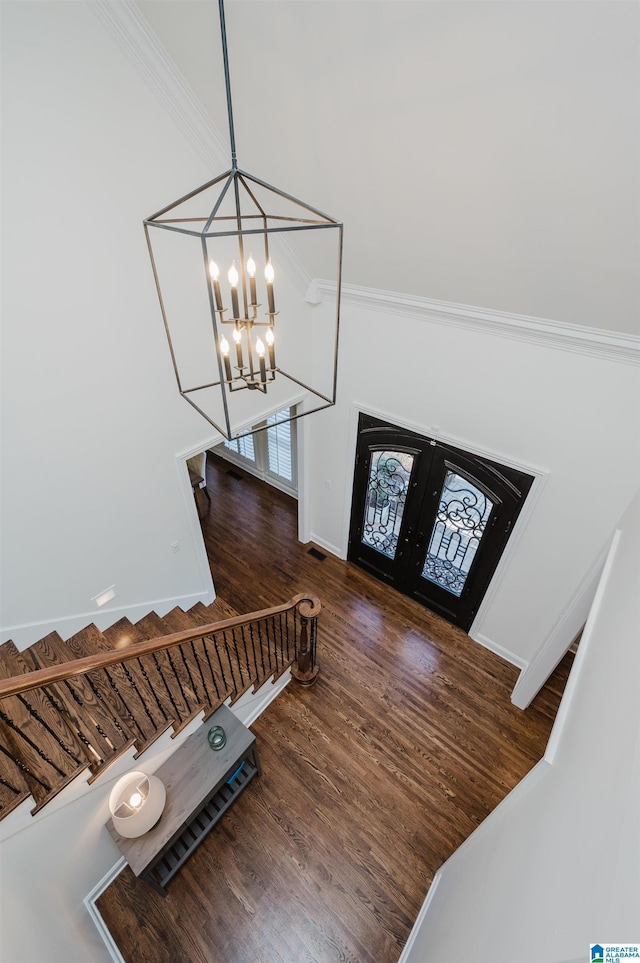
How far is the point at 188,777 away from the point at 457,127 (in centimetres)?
420

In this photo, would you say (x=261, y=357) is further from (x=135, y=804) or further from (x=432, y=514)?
(x=432, y=514)

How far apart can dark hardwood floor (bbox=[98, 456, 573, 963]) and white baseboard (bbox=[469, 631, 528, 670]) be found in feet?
0.23

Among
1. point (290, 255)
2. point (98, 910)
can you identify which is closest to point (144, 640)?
point (98, 910)

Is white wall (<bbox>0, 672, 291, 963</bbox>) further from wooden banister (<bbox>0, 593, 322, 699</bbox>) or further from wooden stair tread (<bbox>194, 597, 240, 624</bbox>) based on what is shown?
wooden stair tread (<bbox>194, 597, 240, 624</bbox>)

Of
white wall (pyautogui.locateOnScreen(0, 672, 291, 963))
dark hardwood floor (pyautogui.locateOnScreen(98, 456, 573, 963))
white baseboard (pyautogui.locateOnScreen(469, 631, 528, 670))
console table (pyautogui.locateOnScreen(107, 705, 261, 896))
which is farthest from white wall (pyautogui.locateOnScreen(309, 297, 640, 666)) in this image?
white wall (pyautogui.locateOnScreen(0, 672, 291, 963))

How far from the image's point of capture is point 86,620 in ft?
11.3

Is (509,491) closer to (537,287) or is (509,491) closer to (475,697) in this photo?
(537,287)

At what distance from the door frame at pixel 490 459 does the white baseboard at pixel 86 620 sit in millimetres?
2154

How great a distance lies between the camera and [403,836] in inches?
121

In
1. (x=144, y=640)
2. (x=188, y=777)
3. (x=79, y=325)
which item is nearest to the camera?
(x=79, y=325)

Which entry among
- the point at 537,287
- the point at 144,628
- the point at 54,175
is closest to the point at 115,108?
the point at 54,175

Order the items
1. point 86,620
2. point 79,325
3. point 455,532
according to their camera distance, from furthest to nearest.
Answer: point 455,532 → point 86,620 → point 79,325

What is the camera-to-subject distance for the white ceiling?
5.30ft

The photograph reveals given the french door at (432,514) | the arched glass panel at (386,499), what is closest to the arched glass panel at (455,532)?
the french door at (432,514)
